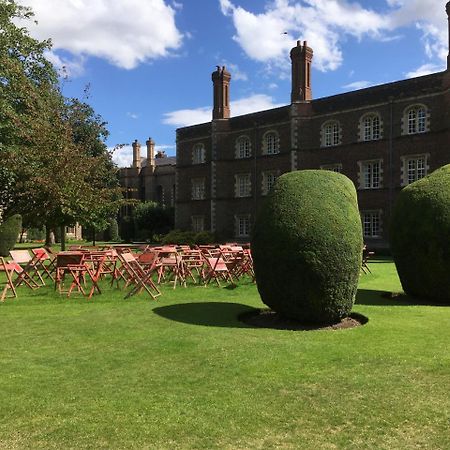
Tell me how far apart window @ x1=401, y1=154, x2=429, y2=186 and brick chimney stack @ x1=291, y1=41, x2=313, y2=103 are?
858 centimetres

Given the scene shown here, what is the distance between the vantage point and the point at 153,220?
51406 millimetres

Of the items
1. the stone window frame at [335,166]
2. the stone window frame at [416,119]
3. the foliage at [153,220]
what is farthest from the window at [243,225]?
the stone window frame at [416,119]

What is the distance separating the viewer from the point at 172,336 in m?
7.24

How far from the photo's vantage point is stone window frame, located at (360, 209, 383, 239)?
105 ft

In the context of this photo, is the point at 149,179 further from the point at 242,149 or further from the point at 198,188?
the point at 242,149

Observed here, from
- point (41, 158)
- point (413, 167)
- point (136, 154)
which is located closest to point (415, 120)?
point (413, 167)

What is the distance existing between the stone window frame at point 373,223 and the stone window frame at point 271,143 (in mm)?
8649

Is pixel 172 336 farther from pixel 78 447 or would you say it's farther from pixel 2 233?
pixel 2 233

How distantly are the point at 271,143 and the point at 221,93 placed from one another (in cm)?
647

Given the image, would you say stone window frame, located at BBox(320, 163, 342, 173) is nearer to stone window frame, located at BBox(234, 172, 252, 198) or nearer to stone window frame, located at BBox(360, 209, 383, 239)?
stone window frame, located at BBox(360, 209, 383, 239)

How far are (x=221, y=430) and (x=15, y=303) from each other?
25.3 feet

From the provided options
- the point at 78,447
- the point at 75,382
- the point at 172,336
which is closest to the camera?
the point at 78,447

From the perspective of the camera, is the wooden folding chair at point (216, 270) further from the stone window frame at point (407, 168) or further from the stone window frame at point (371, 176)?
the stone window frame at point (371, 176)

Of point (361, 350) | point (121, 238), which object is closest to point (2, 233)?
point (361, 350)
